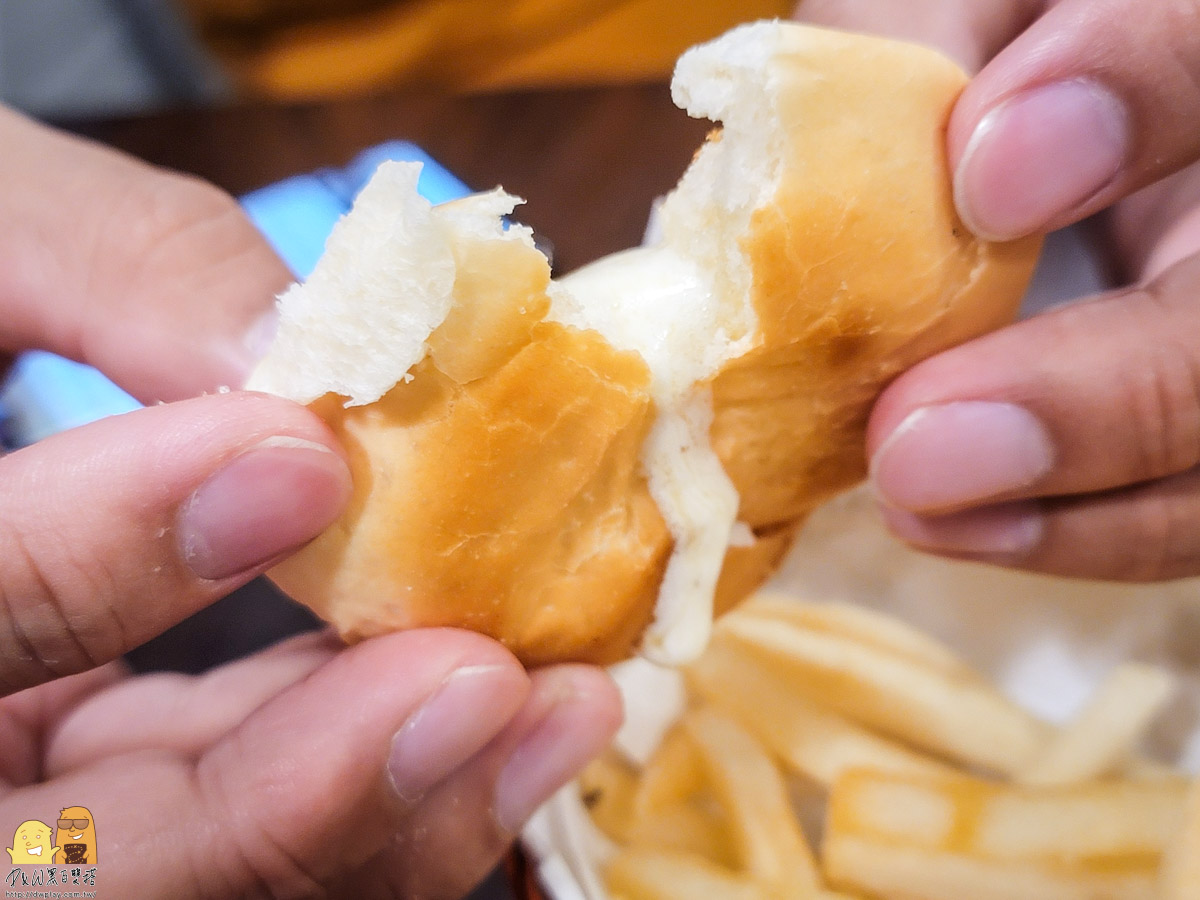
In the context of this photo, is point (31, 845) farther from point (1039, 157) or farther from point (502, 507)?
point (1039, 157)

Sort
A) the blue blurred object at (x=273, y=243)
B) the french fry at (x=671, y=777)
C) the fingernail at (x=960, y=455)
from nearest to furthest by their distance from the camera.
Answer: the fingernail at (x=960, y=455) → the french fry at (x=671, y=777) → the blue blurred object at (x=273, y=243)

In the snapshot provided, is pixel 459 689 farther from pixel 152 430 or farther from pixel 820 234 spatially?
pixel 820 234

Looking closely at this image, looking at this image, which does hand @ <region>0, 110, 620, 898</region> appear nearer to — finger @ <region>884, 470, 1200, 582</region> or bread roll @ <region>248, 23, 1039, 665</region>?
bread roll @ <region>248, 23, 1039, 665</region>

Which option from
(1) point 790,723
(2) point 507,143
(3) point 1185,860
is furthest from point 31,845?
(2) point 507,143

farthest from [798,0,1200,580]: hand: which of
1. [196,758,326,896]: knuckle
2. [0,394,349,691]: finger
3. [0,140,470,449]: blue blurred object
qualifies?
[0,140,470,449]: blue blurred object

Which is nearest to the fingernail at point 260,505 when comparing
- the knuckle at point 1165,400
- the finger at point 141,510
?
the finger at point 141,510

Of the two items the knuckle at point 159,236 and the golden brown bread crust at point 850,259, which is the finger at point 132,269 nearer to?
the knuckle at point 159,236

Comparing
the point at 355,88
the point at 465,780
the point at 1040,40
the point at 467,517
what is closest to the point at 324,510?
the point at 467,517
